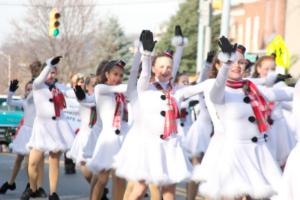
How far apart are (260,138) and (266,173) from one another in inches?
14.3

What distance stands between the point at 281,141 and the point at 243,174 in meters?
2.42

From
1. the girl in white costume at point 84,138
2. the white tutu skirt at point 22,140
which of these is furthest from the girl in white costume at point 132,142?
the white tutu skirt at point 22,140

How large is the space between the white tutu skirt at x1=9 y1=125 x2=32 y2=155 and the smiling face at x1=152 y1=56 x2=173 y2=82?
157 inches

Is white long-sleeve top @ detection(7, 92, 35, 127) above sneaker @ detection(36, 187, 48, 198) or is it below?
above

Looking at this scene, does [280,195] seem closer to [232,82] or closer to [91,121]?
[232,82]

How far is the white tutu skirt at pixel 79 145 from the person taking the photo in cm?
1055

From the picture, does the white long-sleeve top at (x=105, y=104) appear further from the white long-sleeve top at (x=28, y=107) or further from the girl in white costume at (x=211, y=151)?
the white long-sleeve top at (x=28, y=107)

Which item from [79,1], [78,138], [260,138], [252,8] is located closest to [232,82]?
[260,138]

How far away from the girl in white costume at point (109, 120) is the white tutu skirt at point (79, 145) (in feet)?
3.79

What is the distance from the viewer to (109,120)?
30.7ft

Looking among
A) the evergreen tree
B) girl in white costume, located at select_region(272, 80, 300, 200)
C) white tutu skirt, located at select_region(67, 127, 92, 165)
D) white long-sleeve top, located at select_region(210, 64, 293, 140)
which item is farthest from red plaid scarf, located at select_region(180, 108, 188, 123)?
the evergreen tree

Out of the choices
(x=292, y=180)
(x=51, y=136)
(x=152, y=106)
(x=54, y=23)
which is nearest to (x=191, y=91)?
(x=152, y=106)

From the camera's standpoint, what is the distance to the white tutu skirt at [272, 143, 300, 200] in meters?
6.14

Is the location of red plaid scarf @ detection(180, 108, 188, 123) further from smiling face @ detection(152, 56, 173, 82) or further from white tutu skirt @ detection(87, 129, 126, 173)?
smiling face @ detection(152, 56, 173, 82)
